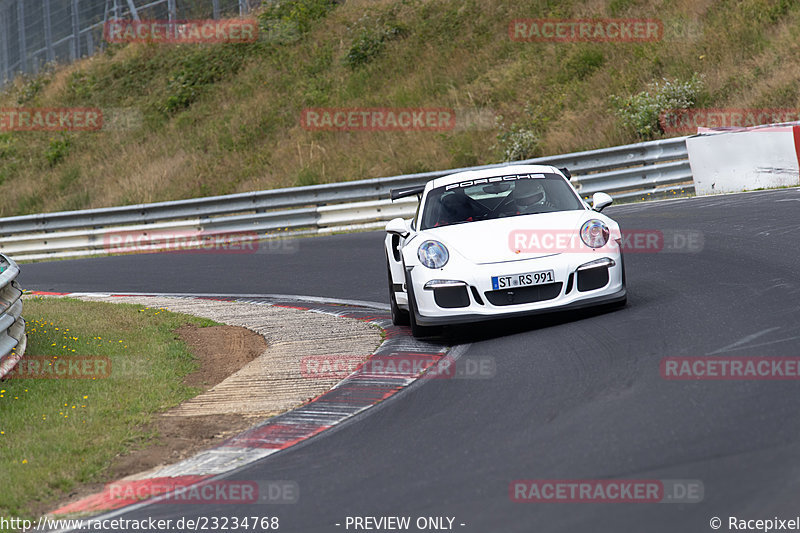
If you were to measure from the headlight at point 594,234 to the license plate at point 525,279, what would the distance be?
53cm

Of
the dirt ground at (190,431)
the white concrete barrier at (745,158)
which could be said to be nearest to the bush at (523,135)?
the white concrete barrier at (745,158)

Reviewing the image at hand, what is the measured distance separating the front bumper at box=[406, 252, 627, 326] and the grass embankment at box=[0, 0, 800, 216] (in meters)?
13.0

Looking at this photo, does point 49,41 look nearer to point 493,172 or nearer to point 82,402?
point 493,172

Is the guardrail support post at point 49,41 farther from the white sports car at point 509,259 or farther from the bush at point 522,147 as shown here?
the white sports car at point 509,259

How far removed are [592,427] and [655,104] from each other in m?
16.3

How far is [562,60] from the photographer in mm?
25016

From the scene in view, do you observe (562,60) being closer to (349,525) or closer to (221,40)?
(221,40)

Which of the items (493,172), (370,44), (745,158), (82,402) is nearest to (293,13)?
(370,44)

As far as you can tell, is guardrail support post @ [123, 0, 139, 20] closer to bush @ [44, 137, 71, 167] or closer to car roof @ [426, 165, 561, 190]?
bush @ [44, 137, 71, 167]

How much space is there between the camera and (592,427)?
530cm

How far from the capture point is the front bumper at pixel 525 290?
26.0 ft

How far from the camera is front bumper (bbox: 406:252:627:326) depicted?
311 inches

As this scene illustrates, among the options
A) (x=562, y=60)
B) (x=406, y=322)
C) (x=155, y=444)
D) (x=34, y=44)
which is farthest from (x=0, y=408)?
(x=34, y=44)

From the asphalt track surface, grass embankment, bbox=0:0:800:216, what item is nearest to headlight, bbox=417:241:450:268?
the asphalt track surface
